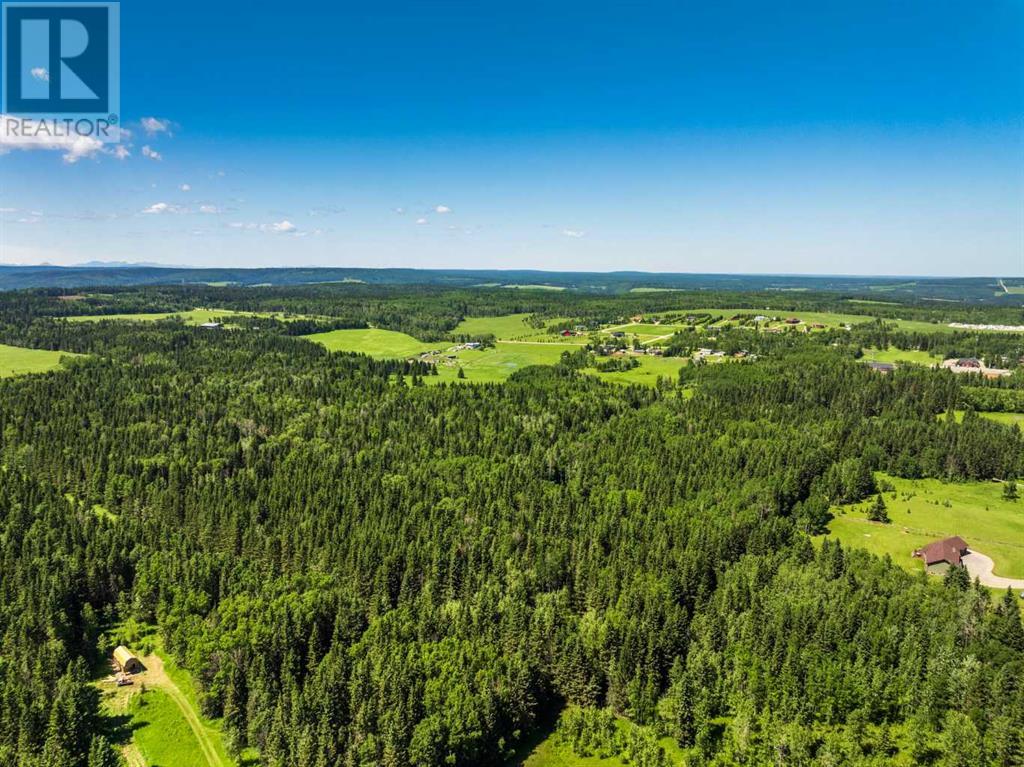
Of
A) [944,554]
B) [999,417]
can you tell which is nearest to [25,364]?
[944,554]

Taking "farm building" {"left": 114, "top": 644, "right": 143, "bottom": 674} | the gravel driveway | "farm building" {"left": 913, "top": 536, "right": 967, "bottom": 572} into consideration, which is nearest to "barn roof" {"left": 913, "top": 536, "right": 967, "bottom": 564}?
"farm building" {"left": 913, "top": 536, "right": 967, "bottom": 572}

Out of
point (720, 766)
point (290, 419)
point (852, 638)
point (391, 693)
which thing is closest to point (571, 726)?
point (720, 766)

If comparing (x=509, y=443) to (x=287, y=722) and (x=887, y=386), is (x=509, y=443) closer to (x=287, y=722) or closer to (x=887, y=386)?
(x=287, y=722)

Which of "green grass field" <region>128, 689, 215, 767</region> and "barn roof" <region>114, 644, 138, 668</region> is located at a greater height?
"barn roof" <region>114, 644, 138, 668</region>

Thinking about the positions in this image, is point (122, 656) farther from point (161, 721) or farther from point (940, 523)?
point (940, 523)

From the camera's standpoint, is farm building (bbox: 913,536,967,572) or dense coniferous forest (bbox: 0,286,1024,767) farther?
farm building (bbox: 913,536,967,572)

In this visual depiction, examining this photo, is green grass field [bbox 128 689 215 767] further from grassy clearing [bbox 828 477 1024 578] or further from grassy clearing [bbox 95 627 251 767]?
grassy clearing [bbox 828 477 1024 578]

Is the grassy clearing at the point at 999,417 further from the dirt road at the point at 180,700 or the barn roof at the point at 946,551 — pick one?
the dirt road at the point at 180,700
